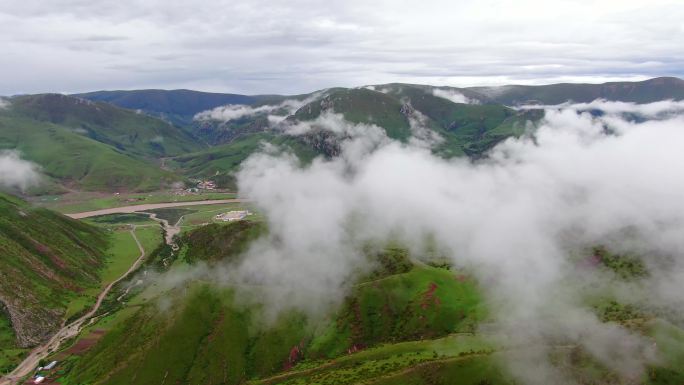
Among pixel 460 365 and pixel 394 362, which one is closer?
pixel 460 365

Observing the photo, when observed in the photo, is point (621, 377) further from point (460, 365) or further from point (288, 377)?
point (288, 377)

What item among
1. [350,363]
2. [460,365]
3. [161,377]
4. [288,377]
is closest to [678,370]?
[460,365]

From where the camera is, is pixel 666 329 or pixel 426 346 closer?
pixel 666 329

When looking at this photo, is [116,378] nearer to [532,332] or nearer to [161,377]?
[161,377]

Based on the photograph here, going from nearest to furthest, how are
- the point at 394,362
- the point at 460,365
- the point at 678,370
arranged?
the point at 678,370 < the point at 460,365 < the point at 394,362

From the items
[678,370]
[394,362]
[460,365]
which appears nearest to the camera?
[678,370]

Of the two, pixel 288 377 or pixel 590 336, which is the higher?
pixel 590 336

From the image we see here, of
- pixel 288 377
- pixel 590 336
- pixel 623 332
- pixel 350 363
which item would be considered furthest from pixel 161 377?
pixel 623 332

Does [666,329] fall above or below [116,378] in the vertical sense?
above
